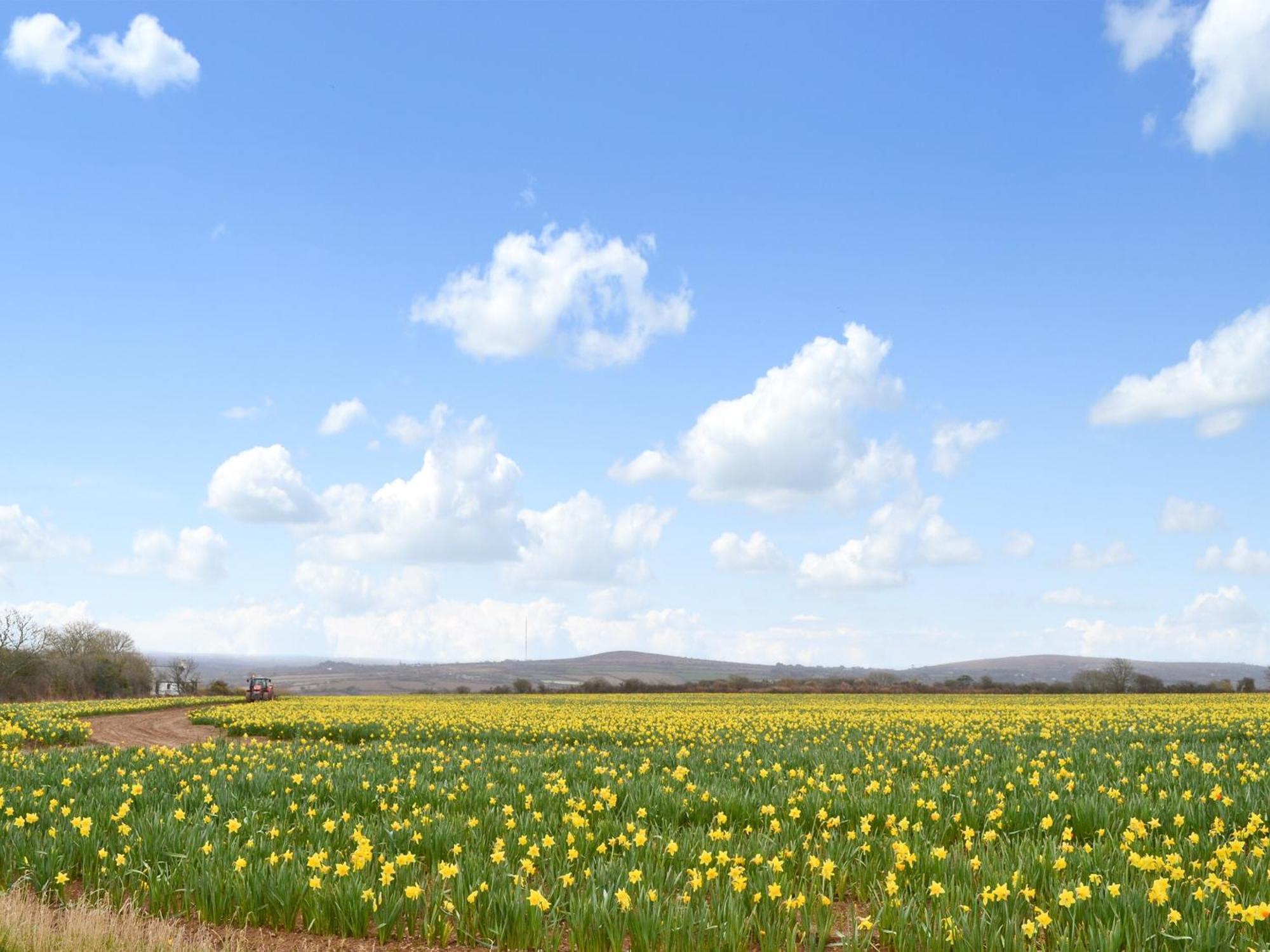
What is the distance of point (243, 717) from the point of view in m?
34.3

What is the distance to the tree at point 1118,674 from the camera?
8906cm

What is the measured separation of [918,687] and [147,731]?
74771 mm

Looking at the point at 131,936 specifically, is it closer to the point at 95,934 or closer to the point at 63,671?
the point at 95,934

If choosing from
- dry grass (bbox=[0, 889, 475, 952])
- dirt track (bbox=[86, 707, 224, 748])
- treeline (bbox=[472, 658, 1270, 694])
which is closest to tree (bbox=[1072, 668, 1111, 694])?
treeline (bbox=[472, 658, 1270, 694])

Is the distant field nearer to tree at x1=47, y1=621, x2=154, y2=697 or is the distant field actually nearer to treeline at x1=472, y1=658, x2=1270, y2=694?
treeline at x1=472, y1=658, x2=1270, y2=694

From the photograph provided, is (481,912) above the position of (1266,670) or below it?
above

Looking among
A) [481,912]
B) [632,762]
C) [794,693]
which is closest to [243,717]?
[632,762]

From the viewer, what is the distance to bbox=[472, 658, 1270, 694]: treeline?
8238cm

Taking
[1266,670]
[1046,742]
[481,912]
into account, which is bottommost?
[1266,670]

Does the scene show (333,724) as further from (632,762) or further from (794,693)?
(794,693)

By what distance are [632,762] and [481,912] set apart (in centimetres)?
896

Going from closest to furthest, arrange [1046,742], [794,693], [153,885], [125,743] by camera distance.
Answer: [153,885] → [1046,742] → [125,743] → [794,693]

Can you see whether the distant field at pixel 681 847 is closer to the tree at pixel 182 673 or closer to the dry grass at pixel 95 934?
the dry grass at pixel 95 934

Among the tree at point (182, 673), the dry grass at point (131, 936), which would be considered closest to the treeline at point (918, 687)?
the tree at point (182, 673)
